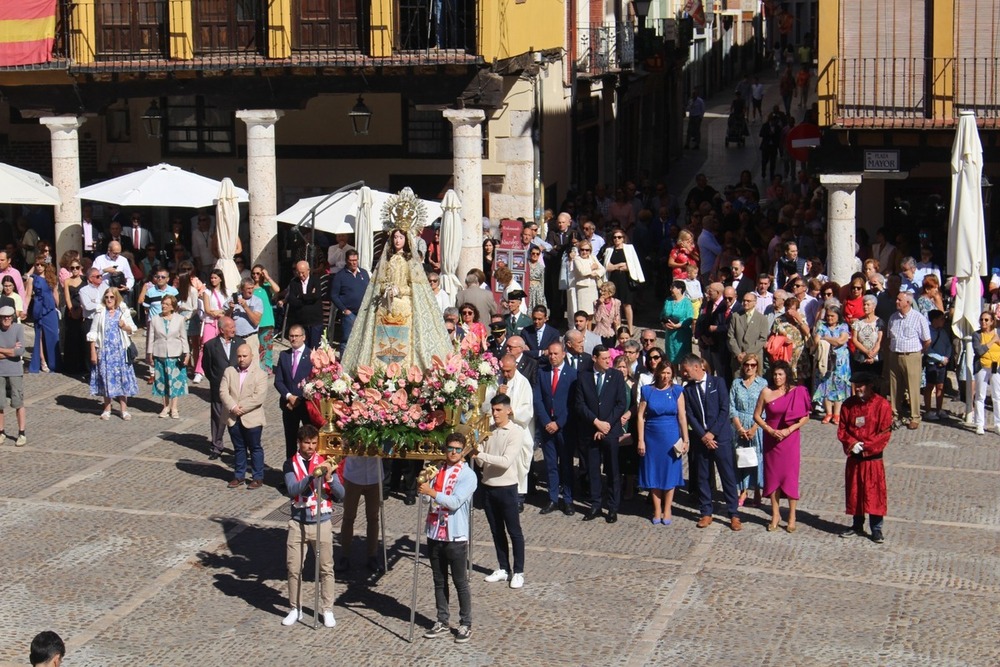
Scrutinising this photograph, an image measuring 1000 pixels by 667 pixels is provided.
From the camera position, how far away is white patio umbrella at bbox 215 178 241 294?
77.8 feet

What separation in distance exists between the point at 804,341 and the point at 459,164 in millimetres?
7830

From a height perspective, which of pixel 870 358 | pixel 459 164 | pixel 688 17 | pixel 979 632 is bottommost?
pixel 979 632

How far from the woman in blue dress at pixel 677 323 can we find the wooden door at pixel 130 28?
10.0 metres

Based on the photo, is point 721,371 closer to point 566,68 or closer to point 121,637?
point 121,637

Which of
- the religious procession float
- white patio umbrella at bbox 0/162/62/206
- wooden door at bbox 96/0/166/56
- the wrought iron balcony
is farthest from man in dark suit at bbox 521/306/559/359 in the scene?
the wrought iron balcony

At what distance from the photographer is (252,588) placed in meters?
14.0

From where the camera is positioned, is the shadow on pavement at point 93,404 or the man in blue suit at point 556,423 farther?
the shadow on pavement at point 93,404

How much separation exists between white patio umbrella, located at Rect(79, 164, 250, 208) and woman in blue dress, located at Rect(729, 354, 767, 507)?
34.0 ft

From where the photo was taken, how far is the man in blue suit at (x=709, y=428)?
51.0ft

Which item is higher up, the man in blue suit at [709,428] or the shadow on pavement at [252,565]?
the man in blue suit at [709,428]

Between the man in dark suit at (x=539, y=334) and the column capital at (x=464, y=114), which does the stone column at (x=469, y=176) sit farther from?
the man in dark suit at (x=539, y=334)

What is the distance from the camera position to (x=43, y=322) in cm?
2234

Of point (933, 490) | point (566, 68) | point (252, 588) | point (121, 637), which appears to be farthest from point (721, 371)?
point (566, 68)

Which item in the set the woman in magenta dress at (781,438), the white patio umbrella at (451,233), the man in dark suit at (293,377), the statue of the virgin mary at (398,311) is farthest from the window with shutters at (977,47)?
the statue of the virgin mary at (398,311)
